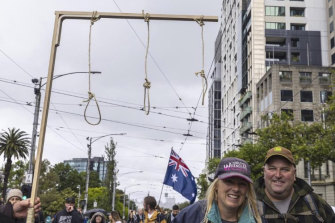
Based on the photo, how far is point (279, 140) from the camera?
1038 inches

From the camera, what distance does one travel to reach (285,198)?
12.7 ft

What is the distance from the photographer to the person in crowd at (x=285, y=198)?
371 centimetres

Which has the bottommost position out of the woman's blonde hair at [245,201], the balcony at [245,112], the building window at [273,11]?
the woman's blonde hair at [245,201]

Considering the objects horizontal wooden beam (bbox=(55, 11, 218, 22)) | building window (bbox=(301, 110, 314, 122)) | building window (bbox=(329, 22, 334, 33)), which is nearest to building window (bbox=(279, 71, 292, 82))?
building window (bbox=(301, 110, 314, 122))

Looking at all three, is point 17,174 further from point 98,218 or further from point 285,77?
point 98,218

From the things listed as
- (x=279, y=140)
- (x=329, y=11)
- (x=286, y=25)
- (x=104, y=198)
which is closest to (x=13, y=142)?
(x=104, y=198)

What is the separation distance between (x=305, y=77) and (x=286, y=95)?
3.24 meters

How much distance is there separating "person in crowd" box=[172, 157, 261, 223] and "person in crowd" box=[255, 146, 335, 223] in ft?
2.28

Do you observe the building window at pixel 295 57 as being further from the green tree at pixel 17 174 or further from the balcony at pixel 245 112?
the green tree at pixel 17 174

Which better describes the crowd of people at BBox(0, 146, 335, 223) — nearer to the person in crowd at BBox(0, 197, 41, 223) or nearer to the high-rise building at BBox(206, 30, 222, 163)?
the person in crowd at BBox(0, 197, 41, 223)

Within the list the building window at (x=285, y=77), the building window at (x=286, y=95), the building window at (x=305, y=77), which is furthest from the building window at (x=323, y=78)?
the building window at (x=286, y=95)

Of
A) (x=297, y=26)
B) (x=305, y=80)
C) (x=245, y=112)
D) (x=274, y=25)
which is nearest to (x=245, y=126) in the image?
(x=245, y=112)

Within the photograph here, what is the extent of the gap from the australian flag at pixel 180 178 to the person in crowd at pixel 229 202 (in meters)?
6.42

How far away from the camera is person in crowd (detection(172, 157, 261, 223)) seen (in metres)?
2.98
